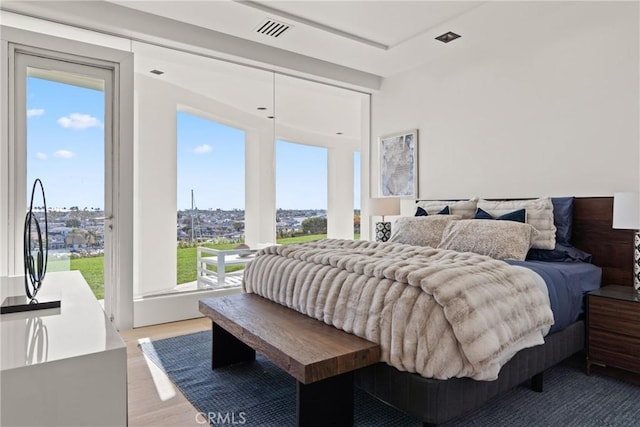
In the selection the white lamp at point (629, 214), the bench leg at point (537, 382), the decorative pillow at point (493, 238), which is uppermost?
the white lamp at point (629, 214)

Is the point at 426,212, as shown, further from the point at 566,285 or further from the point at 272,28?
the point at 272,28

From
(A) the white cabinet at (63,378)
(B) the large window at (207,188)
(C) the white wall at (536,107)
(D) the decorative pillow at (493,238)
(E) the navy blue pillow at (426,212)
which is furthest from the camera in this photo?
(B) the large window at (207,188)

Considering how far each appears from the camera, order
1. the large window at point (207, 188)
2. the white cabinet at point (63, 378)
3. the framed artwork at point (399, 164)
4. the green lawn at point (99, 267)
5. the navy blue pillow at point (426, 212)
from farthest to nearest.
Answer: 1. the framed artwork at point (399, 164)
2. the large window at point (207, 188)
3. the navy blue pillow at point (426, 212)
4. the green lawn at point (99, 267)
5. the white cabinet at point (63, 378)

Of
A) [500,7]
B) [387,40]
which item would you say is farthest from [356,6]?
[500,7]

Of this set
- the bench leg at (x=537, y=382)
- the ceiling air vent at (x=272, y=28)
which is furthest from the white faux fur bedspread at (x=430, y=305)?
the ceiling air vent at (x=272, y=28)

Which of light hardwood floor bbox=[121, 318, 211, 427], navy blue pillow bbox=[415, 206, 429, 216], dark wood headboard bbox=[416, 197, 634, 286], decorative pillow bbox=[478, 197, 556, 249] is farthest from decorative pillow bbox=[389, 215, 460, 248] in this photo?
light hardwood floor bbox=[121, 318, 211, 427]

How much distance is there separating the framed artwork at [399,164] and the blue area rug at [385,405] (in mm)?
2461

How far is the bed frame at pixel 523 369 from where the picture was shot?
1.65 m

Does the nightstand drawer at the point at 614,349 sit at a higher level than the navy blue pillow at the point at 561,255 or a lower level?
lower

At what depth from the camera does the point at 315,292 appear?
2.19 m

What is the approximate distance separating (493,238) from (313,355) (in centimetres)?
185

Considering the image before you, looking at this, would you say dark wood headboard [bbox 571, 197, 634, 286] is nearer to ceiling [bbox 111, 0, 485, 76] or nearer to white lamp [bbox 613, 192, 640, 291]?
white lamp [bbox 613, 192, 640, 291]

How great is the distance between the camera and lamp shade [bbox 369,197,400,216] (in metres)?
4.43
